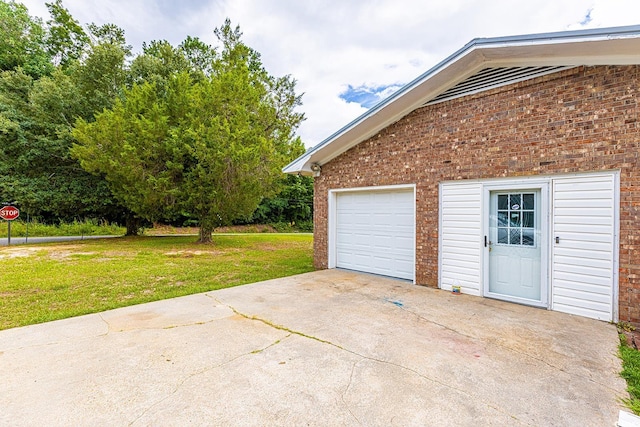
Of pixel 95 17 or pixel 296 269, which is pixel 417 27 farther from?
pixel 95 17

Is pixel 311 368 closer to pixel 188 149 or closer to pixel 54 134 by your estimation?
pixel 188 149

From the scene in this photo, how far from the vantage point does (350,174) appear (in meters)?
7.41

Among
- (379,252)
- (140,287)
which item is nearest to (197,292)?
(140,287)

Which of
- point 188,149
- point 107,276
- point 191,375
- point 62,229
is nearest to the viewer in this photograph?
point 191,375

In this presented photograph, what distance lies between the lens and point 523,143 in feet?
16.3

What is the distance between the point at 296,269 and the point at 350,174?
2.88m

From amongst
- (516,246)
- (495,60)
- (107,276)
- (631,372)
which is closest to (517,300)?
(516,246)

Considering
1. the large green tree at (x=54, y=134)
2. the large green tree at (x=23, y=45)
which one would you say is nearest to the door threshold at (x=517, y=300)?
the large green tree at (x=54, y=134)

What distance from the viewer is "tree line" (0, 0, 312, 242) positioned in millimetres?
12227

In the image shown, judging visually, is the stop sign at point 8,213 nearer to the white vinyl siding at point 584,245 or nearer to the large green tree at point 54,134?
the large green tree at point 54,134

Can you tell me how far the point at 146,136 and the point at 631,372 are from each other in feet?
46.6

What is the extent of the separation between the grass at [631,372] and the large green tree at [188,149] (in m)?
11.2

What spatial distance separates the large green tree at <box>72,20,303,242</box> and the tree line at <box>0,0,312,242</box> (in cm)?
4

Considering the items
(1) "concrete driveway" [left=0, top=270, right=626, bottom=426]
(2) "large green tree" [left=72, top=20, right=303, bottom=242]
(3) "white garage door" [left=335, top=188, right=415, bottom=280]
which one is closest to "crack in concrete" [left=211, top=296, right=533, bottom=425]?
(1) "concrete driveway" [left=0, top=270, right=626, bottom=426]
